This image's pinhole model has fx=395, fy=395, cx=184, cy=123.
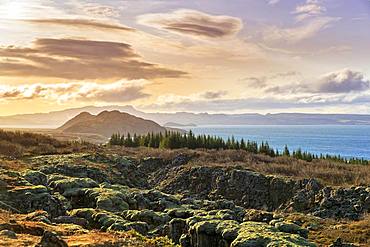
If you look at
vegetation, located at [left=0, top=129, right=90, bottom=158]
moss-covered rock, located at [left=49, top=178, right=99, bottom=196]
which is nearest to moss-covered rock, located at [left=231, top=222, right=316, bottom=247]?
moss-covered rock, located at [left=49, top=178, right=99, bottom=196]

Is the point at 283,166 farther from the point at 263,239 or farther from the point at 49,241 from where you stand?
the point at 49,241

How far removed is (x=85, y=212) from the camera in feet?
87.2

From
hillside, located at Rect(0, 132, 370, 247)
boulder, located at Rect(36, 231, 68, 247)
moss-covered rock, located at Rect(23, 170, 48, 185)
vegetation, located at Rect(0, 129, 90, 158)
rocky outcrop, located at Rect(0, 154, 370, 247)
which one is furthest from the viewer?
vegetation, located at Rect(0, 129, 90, 158)

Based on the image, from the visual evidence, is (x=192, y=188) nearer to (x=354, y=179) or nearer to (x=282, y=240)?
(x=354, y=179)

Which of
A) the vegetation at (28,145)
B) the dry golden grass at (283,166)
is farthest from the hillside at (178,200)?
the vegetation at (28,145)

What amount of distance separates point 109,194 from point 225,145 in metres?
53.2

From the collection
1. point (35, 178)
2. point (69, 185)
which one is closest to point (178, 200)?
point (69, 185)

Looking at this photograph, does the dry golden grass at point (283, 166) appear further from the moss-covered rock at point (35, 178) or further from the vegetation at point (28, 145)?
the moss-covered rock at point (35, 178)

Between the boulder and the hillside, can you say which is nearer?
the boulder

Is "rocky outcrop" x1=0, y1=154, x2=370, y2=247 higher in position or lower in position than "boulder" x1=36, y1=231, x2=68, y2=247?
lower

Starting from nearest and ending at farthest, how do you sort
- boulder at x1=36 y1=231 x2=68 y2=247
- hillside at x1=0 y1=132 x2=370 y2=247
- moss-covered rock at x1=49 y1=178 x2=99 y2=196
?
boulder at x1=36 y1=231 x2=68 y2=247 < hillside at x1=0 y1=132 x2=370 y2=247 < moss-covered rock at x1=49 y1=178 x2=99 y2=196

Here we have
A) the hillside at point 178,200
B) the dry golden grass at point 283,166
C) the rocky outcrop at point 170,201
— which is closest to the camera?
the hillside at point 178,200

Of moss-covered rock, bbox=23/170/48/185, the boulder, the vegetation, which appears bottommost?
moss-covered rock, bbox=23/170/48/185

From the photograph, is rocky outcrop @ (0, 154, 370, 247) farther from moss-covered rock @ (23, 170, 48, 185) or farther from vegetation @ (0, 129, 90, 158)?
vegetation @ (0, 129, 90, 158)
